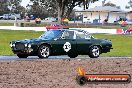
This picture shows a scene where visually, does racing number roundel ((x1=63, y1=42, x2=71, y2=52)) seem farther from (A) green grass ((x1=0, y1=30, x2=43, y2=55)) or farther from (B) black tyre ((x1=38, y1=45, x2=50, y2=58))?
(A) green grass ((x1=0, y1=30, x2=43, y2=55))

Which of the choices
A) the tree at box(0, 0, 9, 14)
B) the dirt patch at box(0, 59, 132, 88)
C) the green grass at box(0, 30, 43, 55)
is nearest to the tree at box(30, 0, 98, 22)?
the tree at box(0, 0, 9, 14)

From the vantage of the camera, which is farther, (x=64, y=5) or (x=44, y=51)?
(x=64, y=5)

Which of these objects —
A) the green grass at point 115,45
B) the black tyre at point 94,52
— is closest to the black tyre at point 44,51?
the black tyre at point 94,52

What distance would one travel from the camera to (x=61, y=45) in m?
19.6

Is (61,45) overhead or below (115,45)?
overhead

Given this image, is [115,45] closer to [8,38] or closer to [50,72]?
[8,38]

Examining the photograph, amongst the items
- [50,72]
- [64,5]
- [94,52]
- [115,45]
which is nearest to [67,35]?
[94,52]

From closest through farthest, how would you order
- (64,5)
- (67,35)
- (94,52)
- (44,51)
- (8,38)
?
1. (44,51)
2. (67,35)
3. (94,52)
4. (8,38)
5. (64,5)

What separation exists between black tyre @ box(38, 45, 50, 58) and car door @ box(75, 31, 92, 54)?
4.89ft

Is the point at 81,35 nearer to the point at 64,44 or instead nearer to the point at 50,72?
the point at 64,44

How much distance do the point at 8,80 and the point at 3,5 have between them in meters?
136

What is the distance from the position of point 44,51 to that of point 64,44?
994 millimetres

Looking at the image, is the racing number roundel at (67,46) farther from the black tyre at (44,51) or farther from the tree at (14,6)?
the tree at (14,6)

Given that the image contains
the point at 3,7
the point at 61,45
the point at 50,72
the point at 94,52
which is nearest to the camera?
the point at 50,72
